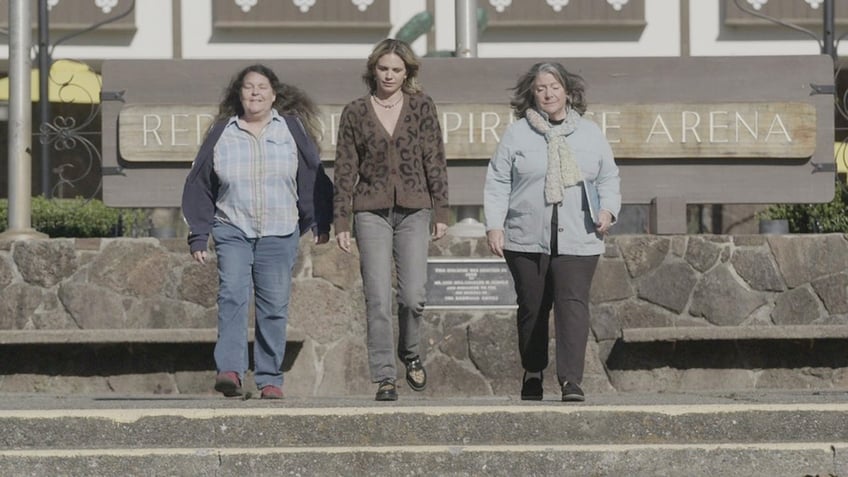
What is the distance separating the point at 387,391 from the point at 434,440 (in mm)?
1073

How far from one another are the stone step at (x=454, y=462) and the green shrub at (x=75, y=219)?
19.6 feet

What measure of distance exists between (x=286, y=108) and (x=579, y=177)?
4.73ft

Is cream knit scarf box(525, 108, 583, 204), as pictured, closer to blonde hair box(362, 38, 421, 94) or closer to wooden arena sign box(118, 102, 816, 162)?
blonde hair box(362, 38, 421, 94)

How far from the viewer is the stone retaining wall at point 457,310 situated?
37.5 ft

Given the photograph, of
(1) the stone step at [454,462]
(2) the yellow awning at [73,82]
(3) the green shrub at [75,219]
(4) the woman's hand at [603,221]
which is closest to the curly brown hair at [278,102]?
(4) the woman's hand at [603,221]

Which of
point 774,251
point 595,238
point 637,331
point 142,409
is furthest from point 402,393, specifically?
point 142,409

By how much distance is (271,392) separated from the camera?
8391mm

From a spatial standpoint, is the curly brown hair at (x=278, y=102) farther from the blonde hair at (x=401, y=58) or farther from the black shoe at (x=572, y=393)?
the black shoe at (x=572, y=393)

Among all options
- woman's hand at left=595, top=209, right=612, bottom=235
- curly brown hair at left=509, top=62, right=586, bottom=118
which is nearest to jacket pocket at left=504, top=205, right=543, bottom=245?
woman's hand at left=595, top=209, right=612, bottom=235

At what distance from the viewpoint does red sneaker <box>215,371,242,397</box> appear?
8242mm

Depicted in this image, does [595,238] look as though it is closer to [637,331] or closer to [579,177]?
[579,177]

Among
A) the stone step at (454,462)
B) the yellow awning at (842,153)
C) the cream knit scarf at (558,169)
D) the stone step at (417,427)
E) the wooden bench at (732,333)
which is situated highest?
the yellow awning at (842,153)

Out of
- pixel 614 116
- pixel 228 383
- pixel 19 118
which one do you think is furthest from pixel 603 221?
pixel 19 118

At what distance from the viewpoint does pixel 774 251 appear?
11.8m
